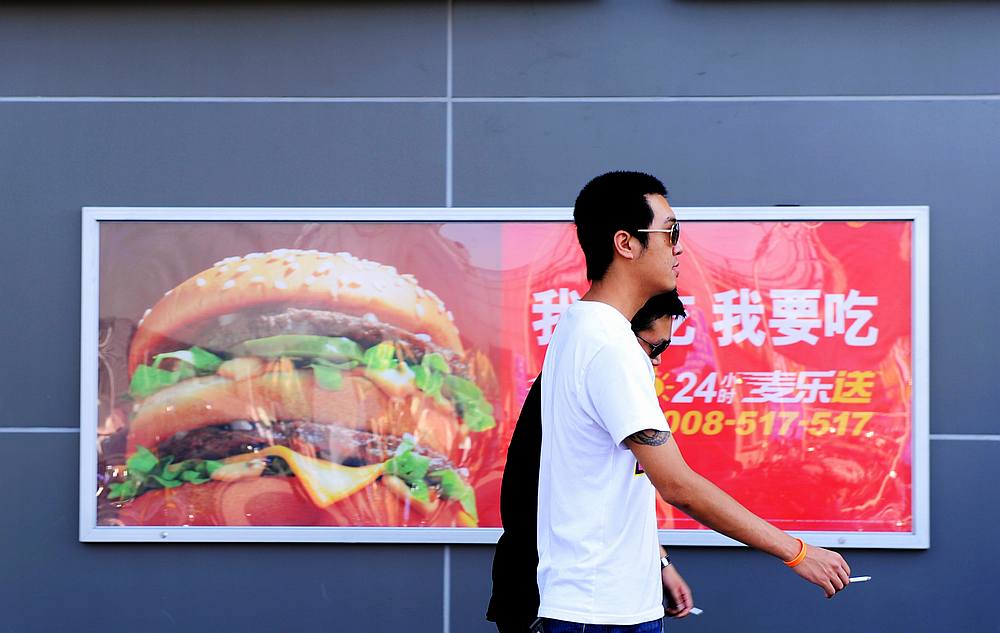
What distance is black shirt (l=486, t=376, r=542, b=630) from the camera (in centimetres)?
250

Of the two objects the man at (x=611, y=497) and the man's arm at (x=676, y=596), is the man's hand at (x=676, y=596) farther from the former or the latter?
the man at (x=611, y=497)

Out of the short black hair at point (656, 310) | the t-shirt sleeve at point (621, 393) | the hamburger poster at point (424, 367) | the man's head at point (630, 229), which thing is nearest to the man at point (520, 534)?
the t-shirt sleeve at point (621, 393)

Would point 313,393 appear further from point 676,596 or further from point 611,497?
point 611,497

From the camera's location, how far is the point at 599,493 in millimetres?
2316

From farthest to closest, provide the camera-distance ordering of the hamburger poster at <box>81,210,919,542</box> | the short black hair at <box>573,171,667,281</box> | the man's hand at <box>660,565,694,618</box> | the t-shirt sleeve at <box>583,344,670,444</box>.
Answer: the hamburger poster at <box>81,210,919,542</box> < the man's hand at <box>660,565,694,618</box> < the short black hair at <box>573,171,667,281</box> < the t-shirt sleeve at <box>583,344,670,444</box>

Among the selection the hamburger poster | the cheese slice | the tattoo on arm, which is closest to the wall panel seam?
the hamburger poster


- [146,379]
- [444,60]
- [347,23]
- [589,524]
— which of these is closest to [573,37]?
[444,60]

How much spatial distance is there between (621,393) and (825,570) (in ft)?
2.00

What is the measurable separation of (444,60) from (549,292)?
3.70 ft

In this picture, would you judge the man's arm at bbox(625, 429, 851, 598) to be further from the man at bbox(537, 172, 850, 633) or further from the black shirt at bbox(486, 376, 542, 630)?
the black shirt at bbox(486, 376, 542, 630)

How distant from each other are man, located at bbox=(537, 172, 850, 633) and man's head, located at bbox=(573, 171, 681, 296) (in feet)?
0.47

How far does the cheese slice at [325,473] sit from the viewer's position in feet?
14.6

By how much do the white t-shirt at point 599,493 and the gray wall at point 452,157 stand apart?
2.22 metres

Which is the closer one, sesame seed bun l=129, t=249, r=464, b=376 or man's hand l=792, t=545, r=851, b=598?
man's hand l=792, t=545, r=851, b=598
